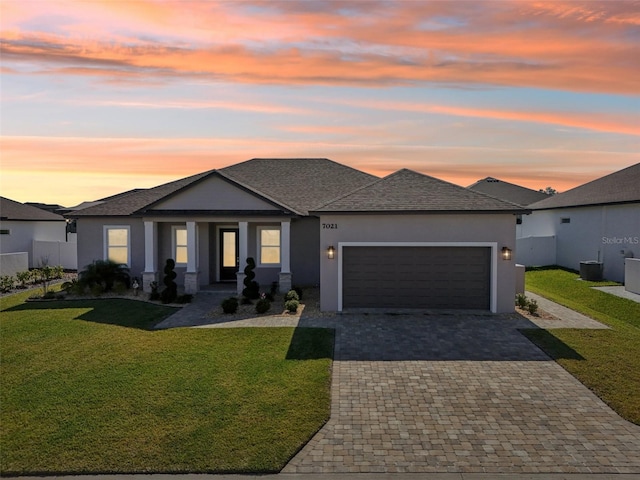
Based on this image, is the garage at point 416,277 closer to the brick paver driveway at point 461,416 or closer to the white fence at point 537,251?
the brick paver driveway at point 461,416

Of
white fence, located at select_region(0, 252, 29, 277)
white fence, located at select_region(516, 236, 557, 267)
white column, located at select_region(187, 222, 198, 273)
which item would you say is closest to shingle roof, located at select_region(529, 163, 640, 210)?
white fence, located at select_region(516, 236, 557, 267)

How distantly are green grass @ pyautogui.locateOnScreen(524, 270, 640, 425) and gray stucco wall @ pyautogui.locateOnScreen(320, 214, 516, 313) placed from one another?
95.5 inches

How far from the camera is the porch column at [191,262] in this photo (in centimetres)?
1733

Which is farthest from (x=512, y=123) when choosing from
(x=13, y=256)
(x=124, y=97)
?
(x=13, y=256)

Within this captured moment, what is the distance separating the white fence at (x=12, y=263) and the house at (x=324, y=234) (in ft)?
15.8

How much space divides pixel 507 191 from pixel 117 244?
35996 mm

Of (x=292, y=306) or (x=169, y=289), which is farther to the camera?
(x=169, y=289)

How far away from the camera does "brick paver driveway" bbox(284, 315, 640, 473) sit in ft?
19.0

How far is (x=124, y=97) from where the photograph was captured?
1195cm

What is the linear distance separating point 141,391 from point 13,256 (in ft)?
60.1

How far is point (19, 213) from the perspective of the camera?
87.2 ft

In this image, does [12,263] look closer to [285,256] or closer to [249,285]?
[249,285]

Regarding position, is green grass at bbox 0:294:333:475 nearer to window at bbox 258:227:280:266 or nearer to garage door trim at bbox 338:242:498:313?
garage door trim at bbox 338:242:498:313

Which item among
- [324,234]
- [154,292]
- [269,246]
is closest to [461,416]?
[324,234]
